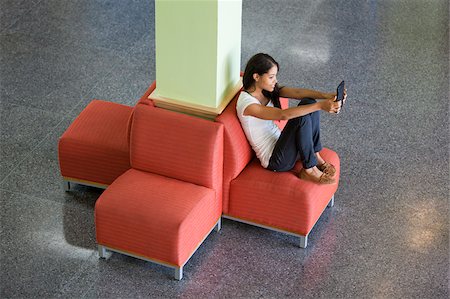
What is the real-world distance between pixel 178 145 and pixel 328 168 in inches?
39.8

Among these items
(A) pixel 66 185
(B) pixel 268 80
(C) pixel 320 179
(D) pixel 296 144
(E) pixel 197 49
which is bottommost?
(A) pixel 66 185

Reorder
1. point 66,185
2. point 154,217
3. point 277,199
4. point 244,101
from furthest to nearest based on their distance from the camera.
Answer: point 66,185 < point 277,199 < point 244,101 < point 154,217

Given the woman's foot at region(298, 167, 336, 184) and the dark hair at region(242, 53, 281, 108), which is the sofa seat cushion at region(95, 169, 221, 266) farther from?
the dark hair at region(242, 53, 281, 108)

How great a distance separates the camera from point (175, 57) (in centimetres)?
535

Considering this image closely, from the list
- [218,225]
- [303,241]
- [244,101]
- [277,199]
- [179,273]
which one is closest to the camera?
[179,273]

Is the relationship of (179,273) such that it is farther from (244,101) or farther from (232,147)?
(244,101)

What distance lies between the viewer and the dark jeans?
5.54 meters

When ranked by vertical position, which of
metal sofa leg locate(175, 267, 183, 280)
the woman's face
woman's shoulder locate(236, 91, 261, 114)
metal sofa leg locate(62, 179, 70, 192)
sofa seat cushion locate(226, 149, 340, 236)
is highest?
the woman's face

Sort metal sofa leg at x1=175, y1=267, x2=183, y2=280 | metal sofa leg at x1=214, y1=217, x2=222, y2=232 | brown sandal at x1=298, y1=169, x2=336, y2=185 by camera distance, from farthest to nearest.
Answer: metal sofa leg at x1=214, y1=217, x2=222, y2=232 → brown sandal at x1=298, y1=169, x2=336, y2=185 → metal sofa leg at x1=175, y1=267, x2=183, y2=280

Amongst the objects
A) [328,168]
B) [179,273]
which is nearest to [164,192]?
[179,273]

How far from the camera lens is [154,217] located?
5.24 meters

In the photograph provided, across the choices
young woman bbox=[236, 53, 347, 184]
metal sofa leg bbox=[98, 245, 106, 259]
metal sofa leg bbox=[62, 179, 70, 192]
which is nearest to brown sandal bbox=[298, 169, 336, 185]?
young woman bbox=[236, 53, 347, 184]

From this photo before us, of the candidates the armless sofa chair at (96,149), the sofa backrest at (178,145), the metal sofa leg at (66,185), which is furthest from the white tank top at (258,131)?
the metal sofa leg at (66,185)

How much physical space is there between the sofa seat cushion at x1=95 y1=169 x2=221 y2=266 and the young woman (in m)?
0.48
